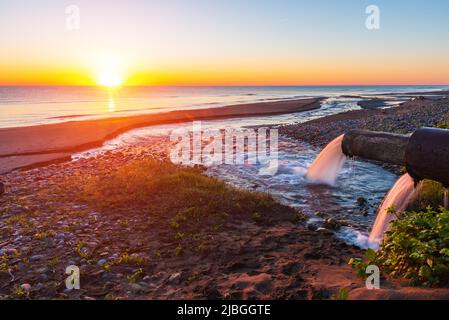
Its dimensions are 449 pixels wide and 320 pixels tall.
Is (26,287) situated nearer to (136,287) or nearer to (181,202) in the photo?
(136,287)

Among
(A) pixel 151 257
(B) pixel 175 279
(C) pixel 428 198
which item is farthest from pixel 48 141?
(C) pixel 428 198

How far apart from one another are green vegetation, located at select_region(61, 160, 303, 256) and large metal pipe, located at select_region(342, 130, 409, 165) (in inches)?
104

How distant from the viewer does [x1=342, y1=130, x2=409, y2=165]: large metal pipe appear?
6820 millimetres

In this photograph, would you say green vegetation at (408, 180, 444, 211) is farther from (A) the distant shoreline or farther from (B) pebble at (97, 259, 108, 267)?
(A) the distant shoreline

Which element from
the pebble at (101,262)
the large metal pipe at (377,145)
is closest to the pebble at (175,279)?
the pebble at (101,262)

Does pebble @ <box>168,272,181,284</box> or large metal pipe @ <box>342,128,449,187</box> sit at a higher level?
large metal pipe @ <box>342,128,449,187</box>

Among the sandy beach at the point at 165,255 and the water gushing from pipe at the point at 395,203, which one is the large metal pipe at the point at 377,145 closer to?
the water gushing from pipe at the point at 395,203

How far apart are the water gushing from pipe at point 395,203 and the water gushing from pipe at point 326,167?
4.20 metres

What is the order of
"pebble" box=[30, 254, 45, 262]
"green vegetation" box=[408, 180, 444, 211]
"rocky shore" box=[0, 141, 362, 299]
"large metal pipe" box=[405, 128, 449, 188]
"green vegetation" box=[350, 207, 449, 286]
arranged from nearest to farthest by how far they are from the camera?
"green vegetation" box=[350, 207, 449, 286]
"large metal pipe" box=[405, 128, 449, 188]
"rocky shore" box=[0, 141, 362, 299]
"pebble" box=[30, 254, 45, 262]
"green vegetation" box=[408, 180, 444, 211]

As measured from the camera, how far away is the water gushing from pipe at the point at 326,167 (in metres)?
12.4

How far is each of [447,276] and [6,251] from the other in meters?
8.08

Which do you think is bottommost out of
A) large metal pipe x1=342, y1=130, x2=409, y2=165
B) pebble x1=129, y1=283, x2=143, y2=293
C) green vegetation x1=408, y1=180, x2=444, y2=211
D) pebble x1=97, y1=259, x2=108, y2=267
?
pebble x1=129, y1=283, x2=143, y2=293

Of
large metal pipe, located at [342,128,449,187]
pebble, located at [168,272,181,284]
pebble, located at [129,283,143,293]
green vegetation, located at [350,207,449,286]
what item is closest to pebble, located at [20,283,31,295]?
pebble, located at [129,283,143,293]
